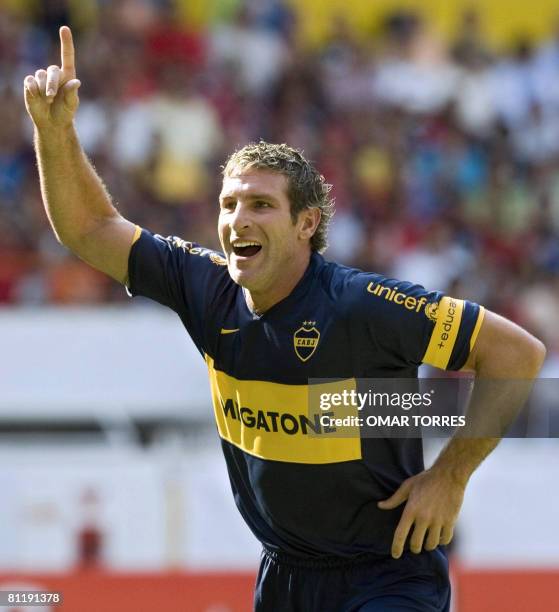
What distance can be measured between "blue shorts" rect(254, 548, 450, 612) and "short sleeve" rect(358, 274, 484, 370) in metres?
0.81

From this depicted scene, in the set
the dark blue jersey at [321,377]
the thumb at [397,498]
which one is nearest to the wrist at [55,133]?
the dark blue jersey at [321,377]

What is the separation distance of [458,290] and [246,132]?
3357mm

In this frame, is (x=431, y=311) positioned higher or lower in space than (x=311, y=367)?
higher

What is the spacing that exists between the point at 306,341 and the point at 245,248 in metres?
0.46

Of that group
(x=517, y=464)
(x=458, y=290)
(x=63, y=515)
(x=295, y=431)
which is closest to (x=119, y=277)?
(x=295, y=431)

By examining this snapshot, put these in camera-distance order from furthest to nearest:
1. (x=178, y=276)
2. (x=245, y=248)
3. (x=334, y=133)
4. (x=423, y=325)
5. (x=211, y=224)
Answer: (x=334, y=133) < (x=211, y=224) < (x=178, y=276) < (x=245, y=248) < (x=423, y=325)

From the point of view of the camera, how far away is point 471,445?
16.9ft

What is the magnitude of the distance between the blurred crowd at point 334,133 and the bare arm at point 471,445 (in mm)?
6897

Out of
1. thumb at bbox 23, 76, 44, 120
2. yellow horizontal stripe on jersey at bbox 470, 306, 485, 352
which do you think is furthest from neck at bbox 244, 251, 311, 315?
thumb at bbox 23, 76, 44, 120

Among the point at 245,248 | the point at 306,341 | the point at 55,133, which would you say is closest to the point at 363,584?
the point at 306,341

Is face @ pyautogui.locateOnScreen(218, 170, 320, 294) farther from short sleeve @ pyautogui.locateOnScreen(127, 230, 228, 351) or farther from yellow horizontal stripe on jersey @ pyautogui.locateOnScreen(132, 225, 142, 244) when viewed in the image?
yellow horizontal stripe on jersey @ pyautogui.locateOnScreen(132, 225, 142, 244)

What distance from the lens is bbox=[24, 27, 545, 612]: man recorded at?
197 inches

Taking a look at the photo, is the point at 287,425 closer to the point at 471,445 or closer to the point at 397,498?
the point at 397,498

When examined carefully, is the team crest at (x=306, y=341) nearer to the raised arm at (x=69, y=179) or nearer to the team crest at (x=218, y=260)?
the team crest at (x=218, y=260)
